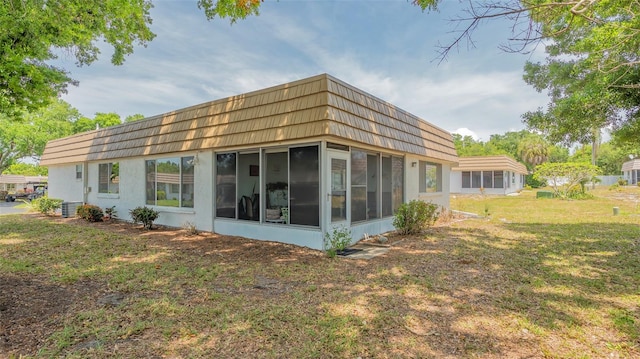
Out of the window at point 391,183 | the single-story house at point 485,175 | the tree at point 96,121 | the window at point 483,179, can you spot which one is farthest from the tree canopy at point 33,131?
the window at point 483,179

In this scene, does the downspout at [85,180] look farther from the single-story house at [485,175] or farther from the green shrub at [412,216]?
the single-story house at [485,175]

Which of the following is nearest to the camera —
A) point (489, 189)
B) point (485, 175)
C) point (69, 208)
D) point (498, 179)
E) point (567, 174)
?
point (69, 208)

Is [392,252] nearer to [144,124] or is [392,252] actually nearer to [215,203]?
[215,203]

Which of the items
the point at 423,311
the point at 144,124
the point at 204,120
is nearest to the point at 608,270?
the point at 423,311

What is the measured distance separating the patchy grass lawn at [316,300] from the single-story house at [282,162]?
1012 millimetres

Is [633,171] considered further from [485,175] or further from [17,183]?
[17,183]

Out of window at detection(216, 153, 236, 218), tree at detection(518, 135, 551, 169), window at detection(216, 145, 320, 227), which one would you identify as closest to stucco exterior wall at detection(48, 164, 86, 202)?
window at detection(216, 153, 236, 218)

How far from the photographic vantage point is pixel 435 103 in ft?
53.4

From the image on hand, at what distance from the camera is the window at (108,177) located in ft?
37.4

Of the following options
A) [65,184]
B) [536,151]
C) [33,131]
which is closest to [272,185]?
[65,184]

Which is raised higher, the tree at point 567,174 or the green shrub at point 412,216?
the tree at point 567,174

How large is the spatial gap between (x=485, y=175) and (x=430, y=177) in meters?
18.6

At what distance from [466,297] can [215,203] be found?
6470 mm

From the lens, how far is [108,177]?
11.8 metres
